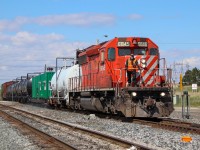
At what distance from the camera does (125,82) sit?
17484 mm

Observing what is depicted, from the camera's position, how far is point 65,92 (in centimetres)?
2747

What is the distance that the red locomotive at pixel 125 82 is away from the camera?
647 inches

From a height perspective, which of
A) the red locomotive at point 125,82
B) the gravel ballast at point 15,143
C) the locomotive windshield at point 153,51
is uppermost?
the locomotive windshield at point 153,51

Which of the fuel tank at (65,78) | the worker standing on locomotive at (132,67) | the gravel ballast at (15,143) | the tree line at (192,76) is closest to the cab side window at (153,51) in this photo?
the worker standing on locomotive at (132,67)

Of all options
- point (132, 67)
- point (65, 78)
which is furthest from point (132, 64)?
point (65, 78)

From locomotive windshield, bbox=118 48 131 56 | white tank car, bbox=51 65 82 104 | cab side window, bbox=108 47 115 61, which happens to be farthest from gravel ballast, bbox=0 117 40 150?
white tank car, bbox=51 65 82 104

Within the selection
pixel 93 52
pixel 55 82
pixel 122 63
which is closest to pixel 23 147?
pixel 122 63

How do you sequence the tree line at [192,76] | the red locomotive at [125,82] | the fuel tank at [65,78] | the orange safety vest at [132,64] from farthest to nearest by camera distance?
1. the tree line at [192,76]
2. the fuel tank at [65,78]
3. the orange safety vest at [132,64]
4. the red locomotive at [125,82]

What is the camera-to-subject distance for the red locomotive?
16.4 meters

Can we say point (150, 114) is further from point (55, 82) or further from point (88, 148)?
point (55, 82)

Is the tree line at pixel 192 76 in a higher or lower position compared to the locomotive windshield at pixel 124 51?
higher

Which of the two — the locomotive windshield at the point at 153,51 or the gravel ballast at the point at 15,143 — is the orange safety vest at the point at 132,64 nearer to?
the locomotive windshield at the point at 153,51

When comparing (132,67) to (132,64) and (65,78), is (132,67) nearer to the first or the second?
(132,64)

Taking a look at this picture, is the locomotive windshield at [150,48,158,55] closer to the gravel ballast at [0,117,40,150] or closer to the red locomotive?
the red locomotive
